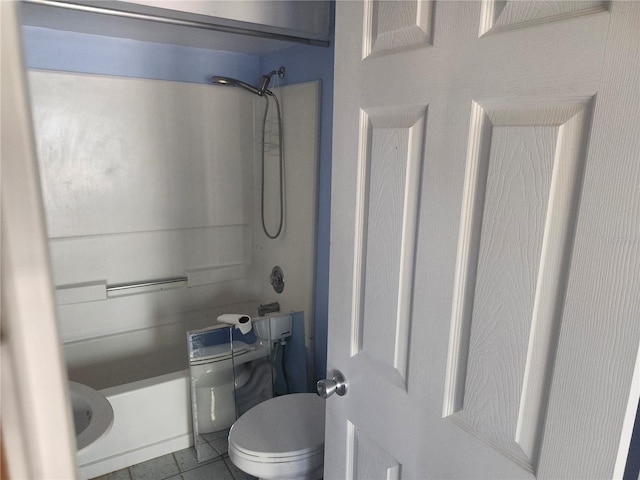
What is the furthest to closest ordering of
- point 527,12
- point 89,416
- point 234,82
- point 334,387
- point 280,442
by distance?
point 234,82
point 280,442
point 89,416
point 334,387
point 527,12

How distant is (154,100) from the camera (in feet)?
7.64

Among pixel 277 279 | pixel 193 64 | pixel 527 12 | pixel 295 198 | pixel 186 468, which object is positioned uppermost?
pixel 193 64

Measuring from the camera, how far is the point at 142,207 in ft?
7.91

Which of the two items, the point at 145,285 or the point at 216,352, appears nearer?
the point at 216,352

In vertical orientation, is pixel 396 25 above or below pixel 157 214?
above

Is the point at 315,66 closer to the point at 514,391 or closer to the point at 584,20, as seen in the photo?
the point at 584,20

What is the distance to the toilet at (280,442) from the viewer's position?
1.61 m

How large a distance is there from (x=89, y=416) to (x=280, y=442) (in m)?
0.67

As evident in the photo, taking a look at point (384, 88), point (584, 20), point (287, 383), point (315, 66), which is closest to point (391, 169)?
point (384, 88)

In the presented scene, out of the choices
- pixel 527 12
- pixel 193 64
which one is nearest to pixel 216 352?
pixel 193 64

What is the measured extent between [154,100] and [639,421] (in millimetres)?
2332

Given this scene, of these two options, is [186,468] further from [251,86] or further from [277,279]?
[251,86]

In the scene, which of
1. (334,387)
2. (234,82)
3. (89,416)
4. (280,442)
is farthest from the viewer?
(234,82)

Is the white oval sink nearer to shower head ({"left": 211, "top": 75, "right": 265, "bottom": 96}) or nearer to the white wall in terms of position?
the white wall
